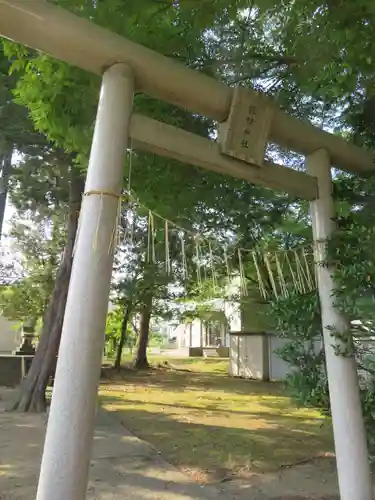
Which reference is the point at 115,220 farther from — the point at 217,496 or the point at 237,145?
the point at 217,496

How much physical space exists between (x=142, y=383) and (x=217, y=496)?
408 inches

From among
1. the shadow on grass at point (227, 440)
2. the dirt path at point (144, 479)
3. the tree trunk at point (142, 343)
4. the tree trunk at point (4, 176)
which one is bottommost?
the dirt path at point (144, 479)

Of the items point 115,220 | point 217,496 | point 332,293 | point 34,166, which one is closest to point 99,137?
point 115,220

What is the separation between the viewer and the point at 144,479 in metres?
4.44

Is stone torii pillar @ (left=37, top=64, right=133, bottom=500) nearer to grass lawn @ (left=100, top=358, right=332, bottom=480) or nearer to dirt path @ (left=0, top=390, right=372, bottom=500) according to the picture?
dirt path @ (left=0, top=390, right=372, bottom=500)

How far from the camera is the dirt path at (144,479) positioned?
4023 millimetres

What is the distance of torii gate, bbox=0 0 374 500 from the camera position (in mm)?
2076

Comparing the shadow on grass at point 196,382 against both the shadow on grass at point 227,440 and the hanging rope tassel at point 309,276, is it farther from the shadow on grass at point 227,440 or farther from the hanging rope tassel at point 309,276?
the hanging rope tassel at point 309,276

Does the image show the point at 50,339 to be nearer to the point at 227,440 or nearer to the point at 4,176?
the point at 4,176

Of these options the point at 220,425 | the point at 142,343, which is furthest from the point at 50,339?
the point at 142,343

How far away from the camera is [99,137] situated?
7.79 ft

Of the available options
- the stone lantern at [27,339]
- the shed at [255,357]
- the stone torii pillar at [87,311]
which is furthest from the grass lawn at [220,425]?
the stone torii pillar at [87,311]

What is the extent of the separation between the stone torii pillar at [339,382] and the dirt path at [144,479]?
1.33 metres

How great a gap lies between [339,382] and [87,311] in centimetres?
178
